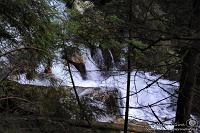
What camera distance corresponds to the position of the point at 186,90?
5051 millimetres

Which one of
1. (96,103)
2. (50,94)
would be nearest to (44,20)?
(50,94)

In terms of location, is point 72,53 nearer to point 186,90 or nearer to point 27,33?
point 27,33

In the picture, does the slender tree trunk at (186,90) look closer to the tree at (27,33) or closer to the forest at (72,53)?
the forest at (72,53)

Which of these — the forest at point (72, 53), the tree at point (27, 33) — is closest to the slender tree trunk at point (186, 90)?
the forest at point (72, 53)

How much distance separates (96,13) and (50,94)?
50.8 inches

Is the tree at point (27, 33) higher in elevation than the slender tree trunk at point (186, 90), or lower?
higher

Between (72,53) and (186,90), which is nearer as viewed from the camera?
(186,90)

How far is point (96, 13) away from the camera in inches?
235

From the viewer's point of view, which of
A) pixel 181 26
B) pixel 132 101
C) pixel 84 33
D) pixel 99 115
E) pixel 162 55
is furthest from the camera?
pixel 132 101

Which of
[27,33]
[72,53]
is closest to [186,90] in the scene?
[72,53]

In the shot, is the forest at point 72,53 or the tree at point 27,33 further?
the tree at point 27,33

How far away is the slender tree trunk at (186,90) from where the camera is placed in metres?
4.98

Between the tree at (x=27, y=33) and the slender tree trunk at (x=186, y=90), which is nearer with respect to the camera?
the slender tree trunk at (x=186, y=90)

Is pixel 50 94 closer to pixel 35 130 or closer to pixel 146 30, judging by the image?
pixel 35 130
